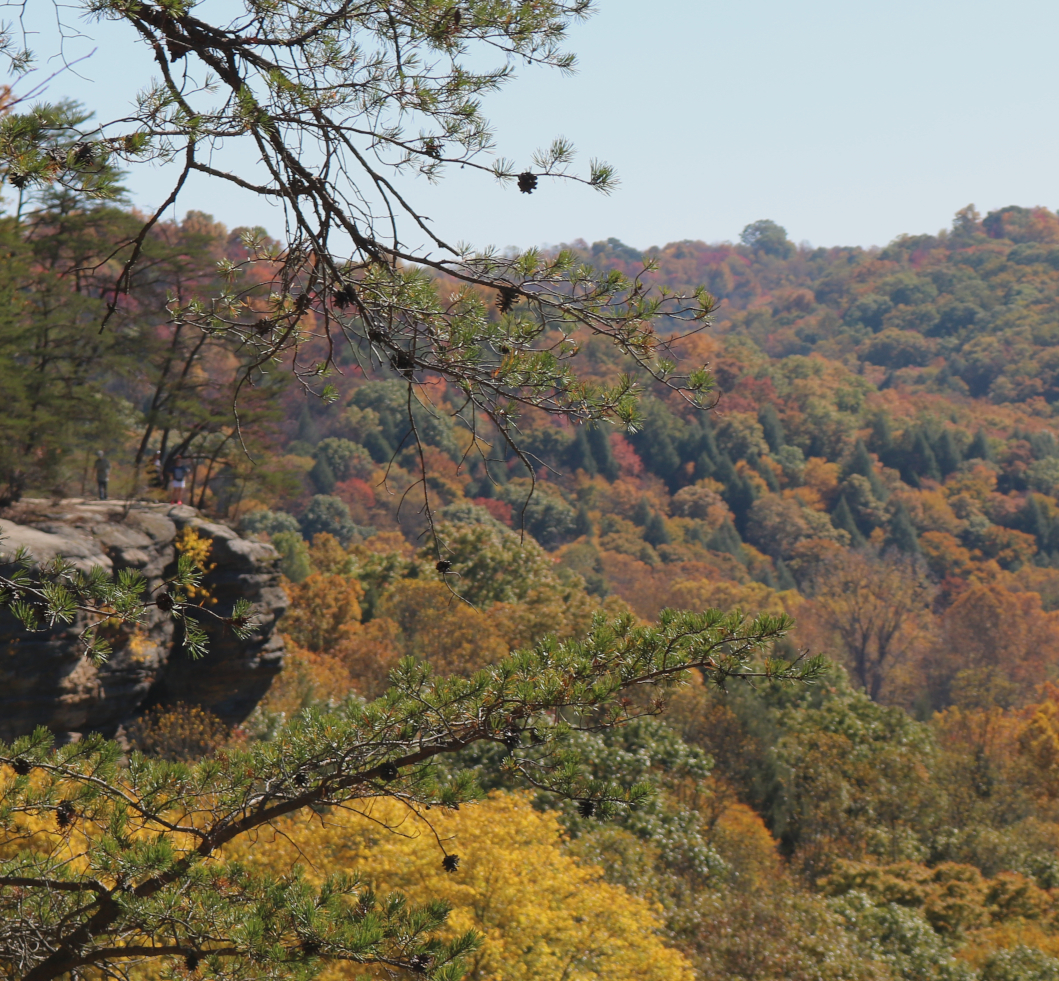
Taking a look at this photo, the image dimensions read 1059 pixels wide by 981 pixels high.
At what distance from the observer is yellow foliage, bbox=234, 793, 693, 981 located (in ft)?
31.2

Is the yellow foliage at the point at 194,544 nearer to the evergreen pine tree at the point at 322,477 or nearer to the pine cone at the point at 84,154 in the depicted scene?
the pine cone at the point at 84,154

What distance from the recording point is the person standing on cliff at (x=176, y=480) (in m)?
18.0

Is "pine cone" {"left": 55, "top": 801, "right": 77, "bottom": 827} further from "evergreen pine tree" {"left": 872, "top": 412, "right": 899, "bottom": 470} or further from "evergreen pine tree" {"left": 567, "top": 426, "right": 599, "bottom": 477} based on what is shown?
"evergreen pine tree" {"left": 872, "top": 412, "right": 899, "bottom": 470}

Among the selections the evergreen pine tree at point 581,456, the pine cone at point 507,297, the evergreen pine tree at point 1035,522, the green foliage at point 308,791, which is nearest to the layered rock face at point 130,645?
the green foliage at point 308,791

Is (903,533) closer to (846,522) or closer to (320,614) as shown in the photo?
(846,522)

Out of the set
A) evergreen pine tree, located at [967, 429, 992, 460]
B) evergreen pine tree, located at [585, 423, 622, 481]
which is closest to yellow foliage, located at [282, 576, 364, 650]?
evergreen pine tree, located at [585, 423, 622, 481]

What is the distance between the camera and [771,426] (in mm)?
84062

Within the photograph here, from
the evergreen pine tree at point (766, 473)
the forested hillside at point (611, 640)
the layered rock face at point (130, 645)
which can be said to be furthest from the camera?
the evergreen pine tree at point (766, 473)

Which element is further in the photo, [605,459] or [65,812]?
[605,459]

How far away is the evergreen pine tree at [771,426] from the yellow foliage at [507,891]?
7512 cm

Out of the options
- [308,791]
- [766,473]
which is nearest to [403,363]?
[308,791]

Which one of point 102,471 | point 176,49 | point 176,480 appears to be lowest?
point 176,480

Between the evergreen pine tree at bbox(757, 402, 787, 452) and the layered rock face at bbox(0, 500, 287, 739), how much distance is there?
68881mm

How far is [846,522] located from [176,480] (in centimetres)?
6079
